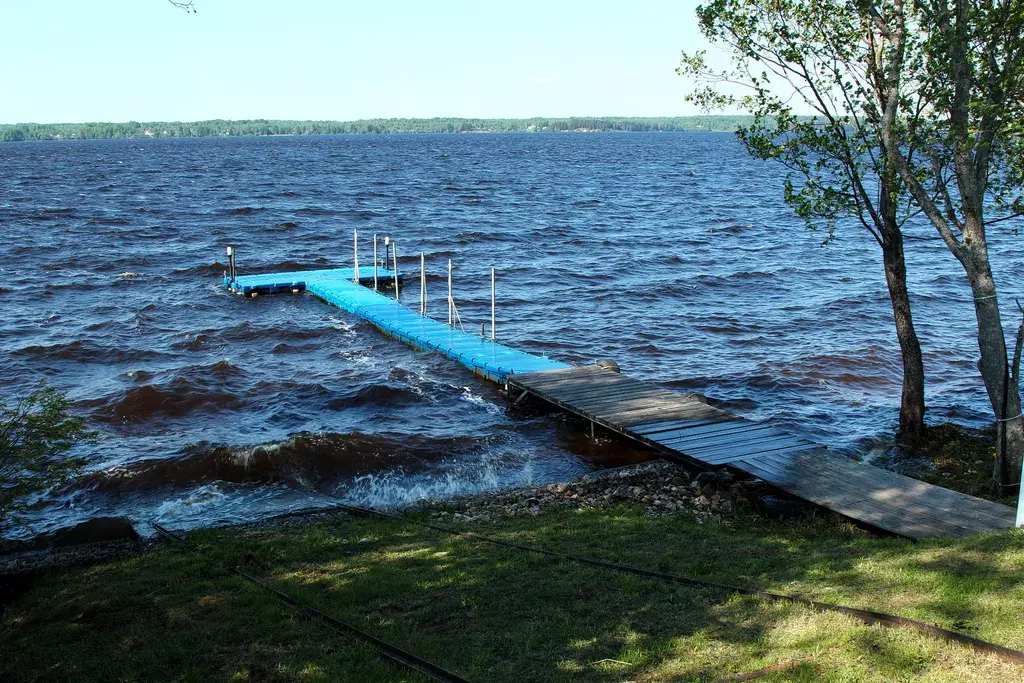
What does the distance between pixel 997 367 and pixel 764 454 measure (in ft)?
11.8

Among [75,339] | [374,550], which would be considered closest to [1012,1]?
[374,550]

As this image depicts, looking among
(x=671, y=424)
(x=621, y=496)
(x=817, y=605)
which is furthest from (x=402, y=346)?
(x=817, y=605)

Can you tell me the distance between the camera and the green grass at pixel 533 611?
280 inches

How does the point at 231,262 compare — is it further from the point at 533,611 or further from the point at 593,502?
the point at 533,611

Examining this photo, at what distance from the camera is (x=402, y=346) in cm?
2584

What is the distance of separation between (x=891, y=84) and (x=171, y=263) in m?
34.0

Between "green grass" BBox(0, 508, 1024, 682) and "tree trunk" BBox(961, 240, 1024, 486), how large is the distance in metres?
3.41

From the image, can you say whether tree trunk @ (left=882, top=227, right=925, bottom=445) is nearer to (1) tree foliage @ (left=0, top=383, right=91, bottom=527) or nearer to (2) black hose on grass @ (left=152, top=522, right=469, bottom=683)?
(2) black hose on grass @ (left=152, top=522, right=469, bottom=683)

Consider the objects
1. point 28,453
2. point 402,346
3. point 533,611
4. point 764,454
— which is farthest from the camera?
point 402,346

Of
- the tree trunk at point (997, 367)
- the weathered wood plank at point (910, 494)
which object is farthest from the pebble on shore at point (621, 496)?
the tree trunk at point (997, 367)

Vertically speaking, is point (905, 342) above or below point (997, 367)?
below

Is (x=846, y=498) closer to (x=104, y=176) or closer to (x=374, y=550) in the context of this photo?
(x=374, y=550)

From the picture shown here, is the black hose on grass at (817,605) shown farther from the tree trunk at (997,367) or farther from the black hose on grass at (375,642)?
the tree trunk at (997,367)

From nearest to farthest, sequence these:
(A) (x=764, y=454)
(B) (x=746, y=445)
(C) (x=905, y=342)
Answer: (A) (x=764, y=454) → (B) (x=746, y=445) → (C) (x=905, y=342)
